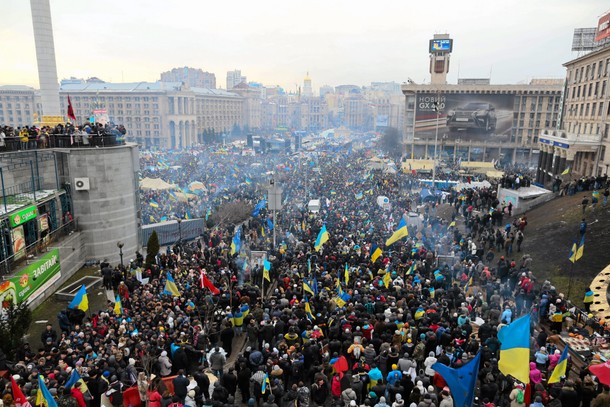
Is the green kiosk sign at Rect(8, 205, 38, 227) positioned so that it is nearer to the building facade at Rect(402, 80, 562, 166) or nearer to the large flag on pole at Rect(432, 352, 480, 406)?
the large flag on pole at Rect(432, 352, 480, 406)

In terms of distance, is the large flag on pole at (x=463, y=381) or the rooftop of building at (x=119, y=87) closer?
the large flag on pole at (x=463, y=381)

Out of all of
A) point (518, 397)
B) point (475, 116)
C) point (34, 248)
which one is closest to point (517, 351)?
point (518, 397)

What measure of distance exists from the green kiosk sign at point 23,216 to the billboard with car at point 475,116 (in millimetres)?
66918

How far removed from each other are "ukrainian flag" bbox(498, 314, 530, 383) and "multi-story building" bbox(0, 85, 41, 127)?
132 metres

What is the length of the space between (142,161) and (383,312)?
49250mm

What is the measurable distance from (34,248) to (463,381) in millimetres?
17262

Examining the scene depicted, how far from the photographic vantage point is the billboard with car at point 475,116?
74.7 meters

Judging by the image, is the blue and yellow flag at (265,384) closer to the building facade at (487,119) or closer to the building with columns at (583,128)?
the building with columns at (583,128)

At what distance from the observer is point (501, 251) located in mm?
21906

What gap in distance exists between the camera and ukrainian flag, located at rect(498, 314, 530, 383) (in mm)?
8359

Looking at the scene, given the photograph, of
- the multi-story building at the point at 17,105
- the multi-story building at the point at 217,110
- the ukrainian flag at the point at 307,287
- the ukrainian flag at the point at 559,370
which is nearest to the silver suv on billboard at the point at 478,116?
the ukrainian flag at the point at 307,287

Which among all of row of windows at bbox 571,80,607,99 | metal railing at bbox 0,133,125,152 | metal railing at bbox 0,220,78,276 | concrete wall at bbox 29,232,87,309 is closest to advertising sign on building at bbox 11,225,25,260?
metal railing at bbox 0,220,78,276

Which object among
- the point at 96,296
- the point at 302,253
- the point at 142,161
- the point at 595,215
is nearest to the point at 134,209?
the point at 96,296

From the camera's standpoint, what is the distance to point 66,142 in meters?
21.2
